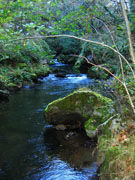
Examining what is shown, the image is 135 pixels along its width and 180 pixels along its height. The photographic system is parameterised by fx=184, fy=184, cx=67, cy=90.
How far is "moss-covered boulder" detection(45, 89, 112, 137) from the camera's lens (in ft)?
19.4

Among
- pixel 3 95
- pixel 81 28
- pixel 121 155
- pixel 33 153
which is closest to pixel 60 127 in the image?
pixel 33 153

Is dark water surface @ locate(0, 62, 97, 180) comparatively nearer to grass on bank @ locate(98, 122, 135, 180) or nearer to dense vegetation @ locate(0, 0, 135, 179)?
grass on bank @ locate(98, 122, 135, 180)

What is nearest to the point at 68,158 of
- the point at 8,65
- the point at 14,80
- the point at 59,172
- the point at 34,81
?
the point at 59,172

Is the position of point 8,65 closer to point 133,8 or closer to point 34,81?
point 34,81

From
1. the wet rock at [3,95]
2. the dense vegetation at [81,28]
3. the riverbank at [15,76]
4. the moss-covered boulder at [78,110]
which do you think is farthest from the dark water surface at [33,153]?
the riverbank at [15,76]

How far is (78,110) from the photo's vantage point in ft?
20.6

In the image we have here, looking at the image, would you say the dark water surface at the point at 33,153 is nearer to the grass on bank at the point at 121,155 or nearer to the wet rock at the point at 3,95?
the grass on bank at the point at 121,155

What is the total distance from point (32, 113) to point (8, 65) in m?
8.47

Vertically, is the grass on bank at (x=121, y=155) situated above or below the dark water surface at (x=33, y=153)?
above

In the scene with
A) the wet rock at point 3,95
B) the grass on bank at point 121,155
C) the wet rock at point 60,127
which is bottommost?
the wet rock at point 60,127

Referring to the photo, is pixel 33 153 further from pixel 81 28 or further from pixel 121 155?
pixel 81 28

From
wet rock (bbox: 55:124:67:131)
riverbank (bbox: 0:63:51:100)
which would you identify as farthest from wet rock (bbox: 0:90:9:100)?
wet rock (bbox: 55:124:67:131)

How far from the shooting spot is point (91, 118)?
19.4 ft

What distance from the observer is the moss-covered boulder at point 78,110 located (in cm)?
591
